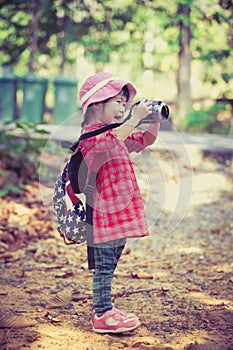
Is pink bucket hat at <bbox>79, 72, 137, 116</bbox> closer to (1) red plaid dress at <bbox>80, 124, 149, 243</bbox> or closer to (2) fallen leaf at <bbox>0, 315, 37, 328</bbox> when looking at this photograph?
(1) red plaid dress at <bbox>80, 124, 149, 243</bbox>

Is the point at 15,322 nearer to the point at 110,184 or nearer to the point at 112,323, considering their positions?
the point at 112,323

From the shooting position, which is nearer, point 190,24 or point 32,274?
point 32,274

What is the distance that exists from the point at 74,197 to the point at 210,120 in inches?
455

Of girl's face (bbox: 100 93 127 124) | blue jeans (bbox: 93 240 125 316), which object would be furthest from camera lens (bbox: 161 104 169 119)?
blue jeans (bbox: 93 240 125 316)

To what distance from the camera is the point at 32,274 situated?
13.3ft

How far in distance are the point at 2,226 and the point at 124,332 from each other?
Result: 2.57m

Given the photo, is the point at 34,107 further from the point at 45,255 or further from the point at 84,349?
the point at 84,349

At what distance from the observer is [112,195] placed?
9.10 ft

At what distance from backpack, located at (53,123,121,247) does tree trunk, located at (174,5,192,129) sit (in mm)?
11938

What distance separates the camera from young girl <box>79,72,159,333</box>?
2.77 metres

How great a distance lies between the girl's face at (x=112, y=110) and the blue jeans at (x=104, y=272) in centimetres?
62

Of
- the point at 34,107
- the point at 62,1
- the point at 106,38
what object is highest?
the point at 62,1

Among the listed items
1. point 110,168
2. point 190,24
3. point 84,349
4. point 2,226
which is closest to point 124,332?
point 84,349

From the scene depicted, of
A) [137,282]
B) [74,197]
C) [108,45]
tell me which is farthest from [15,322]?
[108,45]
